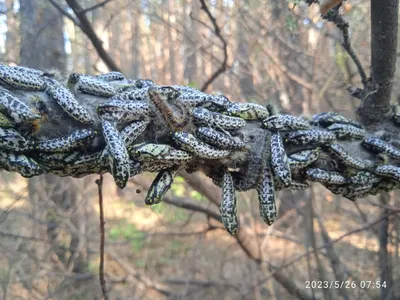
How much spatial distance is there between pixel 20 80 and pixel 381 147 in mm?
1890

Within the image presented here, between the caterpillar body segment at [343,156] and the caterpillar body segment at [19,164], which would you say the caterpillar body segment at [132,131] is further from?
the caterpillar body segment at [343,156]

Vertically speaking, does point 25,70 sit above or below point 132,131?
above

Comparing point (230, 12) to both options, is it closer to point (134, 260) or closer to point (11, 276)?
point (11, 276)

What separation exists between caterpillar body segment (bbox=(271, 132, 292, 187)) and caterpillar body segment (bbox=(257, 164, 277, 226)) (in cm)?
6

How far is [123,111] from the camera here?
143cm

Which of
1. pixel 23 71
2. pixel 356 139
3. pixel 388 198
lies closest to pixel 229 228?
pixel 356 139

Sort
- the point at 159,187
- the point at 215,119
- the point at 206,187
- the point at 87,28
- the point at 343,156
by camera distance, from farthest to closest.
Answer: the point at 206,187 < the point at 87,28 < the point at 343,156 < the point at 215,119 < the point at 159,187

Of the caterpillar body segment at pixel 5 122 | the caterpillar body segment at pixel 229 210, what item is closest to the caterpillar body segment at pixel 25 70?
the caterpillar body segment at pixel 5 122

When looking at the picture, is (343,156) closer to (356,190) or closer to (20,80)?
(356,190)

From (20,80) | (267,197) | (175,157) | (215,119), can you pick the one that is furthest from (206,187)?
(20,80)

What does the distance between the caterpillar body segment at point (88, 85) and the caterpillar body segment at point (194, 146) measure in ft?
1.28

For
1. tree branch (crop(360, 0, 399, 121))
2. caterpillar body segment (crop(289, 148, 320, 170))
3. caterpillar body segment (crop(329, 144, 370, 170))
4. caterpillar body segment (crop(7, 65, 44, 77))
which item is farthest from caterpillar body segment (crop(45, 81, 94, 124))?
tree branch (crop(360, 0, 399, 121))

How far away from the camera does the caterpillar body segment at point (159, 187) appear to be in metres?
1.43

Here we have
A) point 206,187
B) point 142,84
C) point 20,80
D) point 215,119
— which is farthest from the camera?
point 206,187
